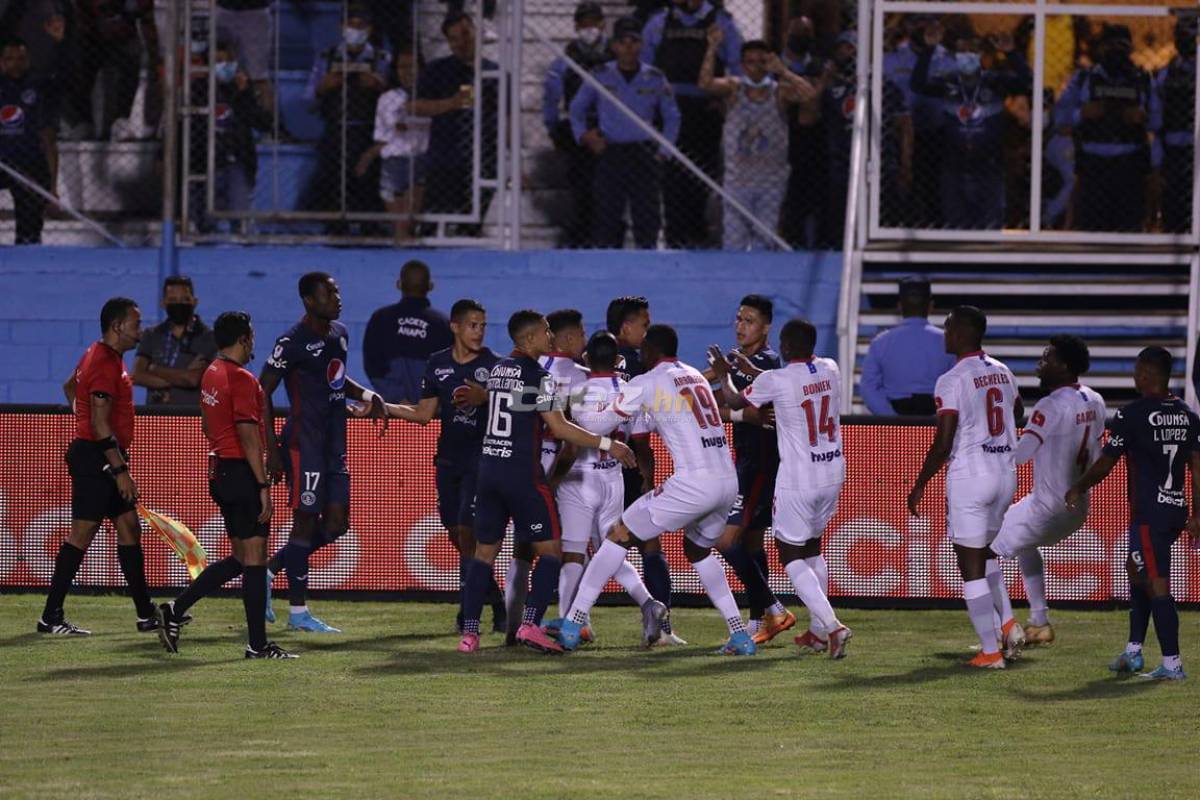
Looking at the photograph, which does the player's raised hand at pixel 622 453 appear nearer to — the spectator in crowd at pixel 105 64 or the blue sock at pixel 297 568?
the blue sock at pixel 297 568

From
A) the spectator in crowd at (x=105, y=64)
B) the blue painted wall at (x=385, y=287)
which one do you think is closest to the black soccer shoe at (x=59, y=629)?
the blue painted wall at (x=385, y=287)

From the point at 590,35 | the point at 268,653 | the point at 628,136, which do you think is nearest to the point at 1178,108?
the point at 628,136

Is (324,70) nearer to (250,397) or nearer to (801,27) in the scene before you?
(801,27)

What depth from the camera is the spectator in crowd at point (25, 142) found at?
17078 mm

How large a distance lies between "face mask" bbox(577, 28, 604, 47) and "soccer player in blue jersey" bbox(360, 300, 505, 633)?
5939 mm

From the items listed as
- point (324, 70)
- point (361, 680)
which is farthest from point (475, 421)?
point (324, 70)

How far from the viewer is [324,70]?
1731 centimetres

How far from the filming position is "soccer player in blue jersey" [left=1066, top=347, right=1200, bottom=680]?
1044cm

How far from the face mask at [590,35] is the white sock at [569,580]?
22.5ft

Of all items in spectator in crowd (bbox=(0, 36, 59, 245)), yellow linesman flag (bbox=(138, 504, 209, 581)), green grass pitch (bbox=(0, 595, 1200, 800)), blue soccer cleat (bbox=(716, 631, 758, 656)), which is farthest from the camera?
spectator in crowd (bbox=(0, 36, 59, 245))

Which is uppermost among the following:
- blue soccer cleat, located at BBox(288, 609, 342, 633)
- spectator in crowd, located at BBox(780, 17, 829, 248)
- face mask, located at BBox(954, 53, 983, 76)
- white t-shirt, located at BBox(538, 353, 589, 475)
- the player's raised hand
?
face mask, located at BBox(954, 53, 983, 76)

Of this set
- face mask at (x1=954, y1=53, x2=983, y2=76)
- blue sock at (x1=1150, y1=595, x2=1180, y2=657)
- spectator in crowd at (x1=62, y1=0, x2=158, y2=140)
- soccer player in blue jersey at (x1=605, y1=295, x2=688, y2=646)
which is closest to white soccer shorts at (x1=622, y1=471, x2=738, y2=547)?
soccer player in blue jersey at (x1=605, y1=295, x2=688, y2=646)

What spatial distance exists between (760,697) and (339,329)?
3833mm

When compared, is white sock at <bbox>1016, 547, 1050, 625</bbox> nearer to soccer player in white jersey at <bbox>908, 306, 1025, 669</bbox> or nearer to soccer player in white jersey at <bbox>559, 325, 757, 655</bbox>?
soccer player in white jersey at <bbox>908, 306, 1025, 669</bbox>
